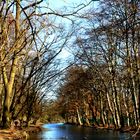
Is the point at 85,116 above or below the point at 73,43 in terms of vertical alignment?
below

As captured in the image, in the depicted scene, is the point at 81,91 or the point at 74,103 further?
the point at 74,103

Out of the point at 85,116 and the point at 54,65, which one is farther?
the point at 85,116

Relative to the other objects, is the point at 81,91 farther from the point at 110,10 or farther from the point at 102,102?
the point at 110,10

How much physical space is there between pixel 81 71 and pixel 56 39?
3041 centimetres

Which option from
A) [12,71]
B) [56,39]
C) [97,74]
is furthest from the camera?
[97,74]

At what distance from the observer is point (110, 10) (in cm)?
3406

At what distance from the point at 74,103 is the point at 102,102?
19.3 metres

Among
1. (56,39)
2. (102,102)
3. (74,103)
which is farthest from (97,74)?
(74,103)

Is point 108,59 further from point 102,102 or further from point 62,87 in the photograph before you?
point 62,87

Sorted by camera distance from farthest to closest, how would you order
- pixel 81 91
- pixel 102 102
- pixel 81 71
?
pixel 81 91 → pixel 102 102 → pixel 81 71

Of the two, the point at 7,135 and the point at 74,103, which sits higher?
the point at 74,103

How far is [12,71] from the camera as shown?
83.5 ft

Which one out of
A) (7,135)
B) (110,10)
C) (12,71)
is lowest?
(7,135)

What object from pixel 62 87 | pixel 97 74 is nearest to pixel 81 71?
pixel 97 74
